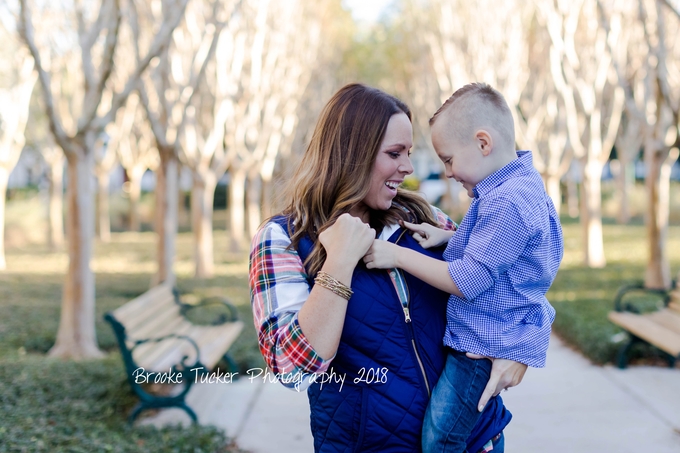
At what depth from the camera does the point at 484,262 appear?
A: 6.14 ft

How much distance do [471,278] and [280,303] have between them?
1.69 feet

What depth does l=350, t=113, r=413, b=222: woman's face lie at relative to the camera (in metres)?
2.00

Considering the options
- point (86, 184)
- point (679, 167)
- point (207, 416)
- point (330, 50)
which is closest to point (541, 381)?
point (207, 416)

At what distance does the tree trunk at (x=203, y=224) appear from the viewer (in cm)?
1415

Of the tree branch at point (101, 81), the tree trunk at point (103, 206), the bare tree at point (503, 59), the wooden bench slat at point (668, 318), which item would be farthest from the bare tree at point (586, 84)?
the tree trunk at point (103, 206)

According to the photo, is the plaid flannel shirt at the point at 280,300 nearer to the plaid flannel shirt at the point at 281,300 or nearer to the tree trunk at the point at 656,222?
the plaid flannel shirt at the point at 281,300

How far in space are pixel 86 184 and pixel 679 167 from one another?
4027 centimetres

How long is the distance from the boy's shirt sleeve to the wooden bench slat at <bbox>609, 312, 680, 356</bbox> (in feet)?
13.8

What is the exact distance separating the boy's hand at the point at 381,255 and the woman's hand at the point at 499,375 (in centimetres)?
34

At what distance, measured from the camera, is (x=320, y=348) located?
1772 millimetres

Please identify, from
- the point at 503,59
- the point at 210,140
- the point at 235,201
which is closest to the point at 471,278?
the point at 210,140

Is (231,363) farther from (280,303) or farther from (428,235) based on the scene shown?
(280,303)

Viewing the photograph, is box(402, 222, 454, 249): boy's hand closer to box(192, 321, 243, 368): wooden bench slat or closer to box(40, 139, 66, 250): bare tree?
box(192, 321, 243, 368): wooden bench slat

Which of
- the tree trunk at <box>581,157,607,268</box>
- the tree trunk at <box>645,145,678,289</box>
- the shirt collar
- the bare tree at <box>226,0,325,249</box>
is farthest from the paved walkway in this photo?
the bare tree at <box>226,0,325,249</box>
